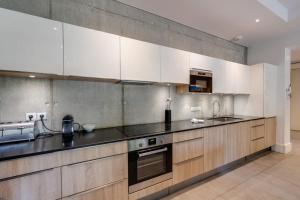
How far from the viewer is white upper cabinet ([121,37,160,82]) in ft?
6.75

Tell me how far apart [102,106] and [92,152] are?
83cm

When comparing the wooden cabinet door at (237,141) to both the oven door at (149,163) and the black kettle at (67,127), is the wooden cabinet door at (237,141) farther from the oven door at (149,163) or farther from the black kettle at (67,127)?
the black kettle at (67,127)

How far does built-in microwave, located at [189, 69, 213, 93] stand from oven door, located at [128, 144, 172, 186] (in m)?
1.15

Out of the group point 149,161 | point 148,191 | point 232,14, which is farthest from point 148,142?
point 232,14

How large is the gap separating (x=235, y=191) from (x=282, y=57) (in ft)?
10.8

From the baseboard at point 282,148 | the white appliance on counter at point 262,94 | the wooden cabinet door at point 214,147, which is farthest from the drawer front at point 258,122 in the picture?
the wooden cabinet door at point 214,147

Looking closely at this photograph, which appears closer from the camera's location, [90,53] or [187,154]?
[90,53]

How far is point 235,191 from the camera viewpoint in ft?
7.61

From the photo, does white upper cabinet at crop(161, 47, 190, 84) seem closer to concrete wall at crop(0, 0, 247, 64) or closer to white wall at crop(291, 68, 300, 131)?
concrete wall at crop(0, 0, 247, 64)

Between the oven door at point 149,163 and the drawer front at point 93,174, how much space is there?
86 millimetres

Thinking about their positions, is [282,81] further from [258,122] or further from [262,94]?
[258,122]

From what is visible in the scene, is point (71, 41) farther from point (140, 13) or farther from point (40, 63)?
point (140, 13)

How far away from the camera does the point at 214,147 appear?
8.63 feet

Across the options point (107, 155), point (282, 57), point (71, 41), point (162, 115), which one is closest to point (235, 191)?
point (162, 115)
